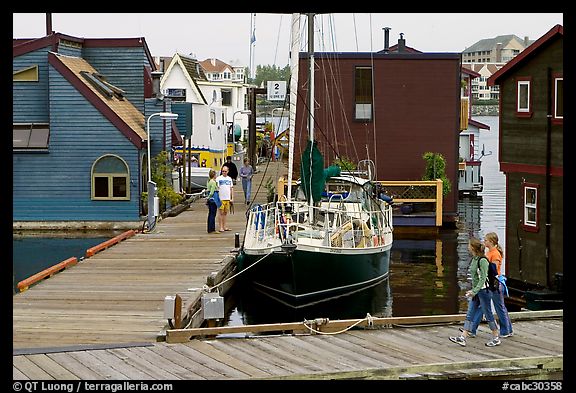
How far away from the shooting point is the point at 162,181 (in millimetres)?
31766

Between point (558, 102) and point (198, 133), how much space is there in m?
30.3

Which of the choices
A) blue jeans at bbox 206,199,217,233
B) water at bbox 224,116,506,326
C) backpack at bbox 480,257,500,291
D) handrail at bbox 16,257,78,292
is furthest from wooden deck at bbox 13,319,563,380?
blue jeans at bbox 206,199,217,233

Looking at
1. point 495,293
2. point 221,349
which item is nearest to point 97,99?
point 221,349

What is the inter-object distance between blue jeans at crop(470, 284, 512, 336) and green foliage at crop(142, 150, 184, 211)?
19609 millimetres

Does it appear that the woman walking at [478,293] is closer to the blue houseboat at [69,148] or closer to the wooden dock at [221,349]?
the wooden dock at [221,349]

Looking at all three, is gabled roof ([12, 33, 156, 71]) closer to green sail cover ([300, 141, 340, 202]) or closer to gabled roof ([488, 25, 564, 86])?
green sail cover ([300, 141, 340, 202])

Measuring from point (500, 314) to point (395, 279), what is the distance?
12.0m

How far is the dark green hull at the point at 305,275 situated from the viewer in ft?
65.3

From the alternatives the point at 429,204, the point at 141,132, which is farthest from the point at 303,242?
the point at 429,204

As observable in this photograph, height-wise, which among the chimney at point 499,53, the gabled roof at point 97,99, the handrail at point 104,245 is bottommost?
the handrail at point 104,245

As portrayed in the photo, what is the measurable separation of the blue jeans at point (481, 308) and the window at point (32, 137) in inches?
865

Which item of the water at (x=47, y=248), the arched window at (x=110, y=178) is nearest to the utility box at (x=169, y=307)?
the water at (x=47, y=248)

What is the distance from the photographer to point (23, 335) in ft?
44.1
